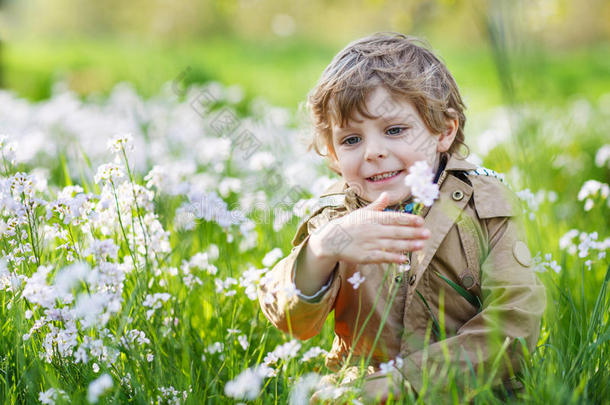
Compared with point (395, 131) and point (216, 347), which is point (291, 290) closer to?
point (216, 347)

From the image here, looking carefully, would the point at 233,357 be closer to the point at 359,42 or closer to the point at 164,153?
the point at 359,42

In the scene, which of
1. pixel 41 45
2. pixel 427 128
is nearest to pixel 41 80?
pixel 41 45

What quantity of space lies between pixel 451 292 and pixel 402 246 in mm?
466

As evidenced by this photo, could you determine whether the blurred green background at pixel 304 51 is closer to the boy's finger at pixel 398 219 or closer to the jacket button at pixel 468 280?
the boy's finger at pixel 398 219

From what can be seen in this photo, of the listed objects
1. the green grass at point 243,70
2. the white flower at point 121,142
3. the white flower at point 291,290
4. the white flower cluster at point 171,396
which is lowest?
the white flower cluster at point 171,396

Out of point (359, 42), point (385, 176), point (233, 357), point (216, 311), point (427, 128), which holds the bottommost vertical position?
point (233, 357)

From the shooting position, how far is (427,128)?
250 cm

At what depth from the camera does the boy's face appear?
239 cm

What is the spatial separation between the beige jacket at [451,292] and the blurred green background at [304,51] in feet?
1.53

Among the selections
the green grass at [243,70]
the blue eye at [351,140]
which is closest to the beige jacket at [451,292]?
the blue eye at [351,140]

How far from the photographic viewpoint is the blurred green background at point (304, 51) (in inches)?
101

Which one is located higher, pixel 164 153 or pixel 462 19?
pixel 462 19

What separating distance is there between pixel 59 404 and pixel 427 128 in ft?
5.61

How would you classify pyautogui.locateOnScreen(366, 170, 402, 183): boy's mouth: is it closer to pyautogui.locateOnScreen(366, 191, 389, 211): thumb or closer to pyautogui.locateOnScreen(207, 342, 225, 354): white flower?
pyautogui.locateOnScreen(366, 191, 389, 211): thumb
